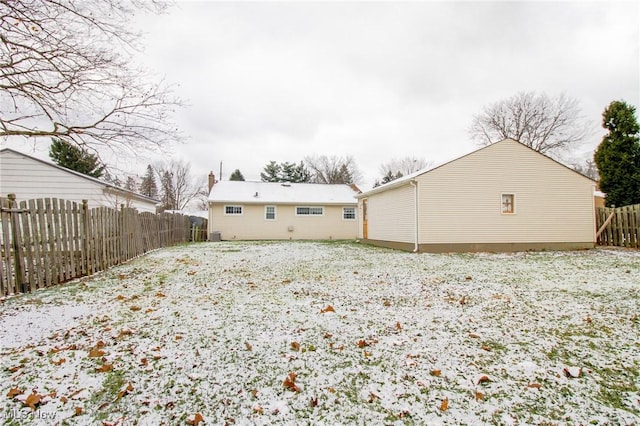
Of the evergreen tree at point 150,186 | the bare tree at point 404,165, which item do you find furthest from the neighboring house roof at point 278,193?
the evergreen tree at point 150,186

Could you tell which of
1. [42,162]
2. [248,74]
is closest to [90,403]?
[248,74]

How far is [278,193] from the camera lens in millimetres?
22297

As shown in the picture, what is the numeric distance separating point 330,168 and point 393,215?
33.3 metres

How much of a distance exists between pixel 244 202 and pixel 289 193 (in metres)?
3.60

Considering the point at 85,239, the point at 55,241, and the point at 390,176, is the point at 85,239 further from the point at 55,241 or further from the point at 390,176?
the point at 390,176

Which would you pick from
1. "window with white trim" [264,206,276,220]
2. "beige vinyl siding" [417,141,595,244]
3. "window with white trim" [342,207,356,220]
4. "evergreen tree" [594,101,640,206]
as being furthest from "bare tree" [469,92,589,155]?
"window with white trim" [264,206,276,220]

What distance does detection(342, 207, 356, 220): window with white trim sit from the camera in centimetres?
2227

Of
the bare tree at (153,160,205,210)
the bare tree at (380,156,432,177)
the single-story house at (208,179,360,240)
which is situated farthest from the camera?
the bare tree at (380,156,432,177)

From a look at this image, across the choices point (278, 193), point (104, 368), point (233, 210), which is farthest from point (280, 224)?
point (104, 368)

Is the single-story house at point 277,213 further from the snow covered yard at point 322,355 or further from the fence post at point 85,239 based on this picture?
the snow covered yard at point 322,355

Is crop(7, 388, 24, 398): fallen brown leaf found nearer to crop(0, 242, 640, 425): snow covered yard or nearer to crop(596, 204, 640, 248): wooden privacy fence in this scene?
crop(0, 242, 640, 425): snow covered yard

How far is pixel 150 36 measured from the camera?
19.6 feet

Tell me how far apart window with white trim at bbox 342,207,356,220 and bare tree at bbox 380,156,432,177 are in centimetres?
2540

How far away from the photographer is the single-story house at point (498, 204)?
11938 mm
